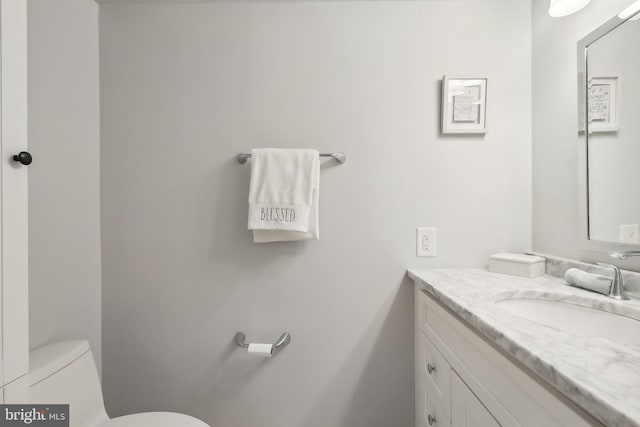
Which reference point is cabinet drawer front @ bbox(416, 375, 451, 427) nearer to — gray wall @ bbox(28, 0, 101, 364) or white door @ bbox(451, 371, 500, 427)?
white door @ bbox(451, 371, 500, 427)

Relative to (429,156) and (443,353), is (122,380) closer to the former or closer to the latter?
(443,353)

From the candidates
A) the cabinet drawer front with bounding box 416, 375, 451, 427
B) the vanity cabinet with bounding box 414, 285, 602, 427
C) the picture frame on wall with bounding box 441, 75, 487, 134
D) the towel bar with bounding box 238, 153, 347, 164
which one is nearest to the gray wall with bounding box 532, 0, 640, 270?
the picture frame on wall with bounding box 441, 75, 487, 134

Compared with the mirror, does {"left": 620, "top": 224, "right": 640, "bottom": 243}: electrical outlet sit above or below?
below

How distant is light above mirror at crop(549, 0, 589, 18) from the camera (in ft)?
3.16

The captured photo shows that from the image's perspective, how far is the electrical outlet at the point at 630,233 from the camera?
820 millimetres

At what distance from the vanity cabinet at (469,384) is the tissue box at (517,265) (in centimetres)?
34

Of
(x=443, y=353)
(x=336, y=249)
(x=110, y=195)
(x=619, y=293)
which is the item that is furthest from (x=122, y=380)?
(x=619, y=293)

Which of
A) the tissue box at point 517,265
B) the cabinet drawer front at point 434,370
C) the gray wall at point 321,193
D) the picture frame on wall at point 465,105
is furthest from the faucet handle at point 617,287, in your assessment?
the picture frame on wall at point 465,105

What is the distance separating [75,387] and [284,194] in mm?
1015

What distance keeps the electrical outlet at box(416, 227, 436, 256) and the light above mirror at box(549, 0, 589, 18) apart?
0.93 metres

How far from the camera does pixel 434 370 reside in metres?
1.00

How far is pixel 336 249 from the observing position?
1.25 metres

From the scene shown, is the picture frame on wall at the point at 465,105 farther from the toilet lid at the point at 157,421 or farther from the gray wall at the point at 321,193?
the toilet lid at the point at 157,421

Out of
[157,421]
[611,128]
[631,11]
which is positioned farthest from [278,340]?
[631,11]
